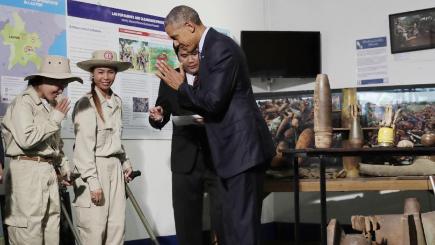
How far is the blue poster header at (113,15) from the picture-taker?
395 centimetres

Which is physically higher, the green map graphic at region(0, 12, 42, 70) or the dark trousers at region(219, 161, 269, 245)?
the green map graphic at region(0, 12, 42, 70)

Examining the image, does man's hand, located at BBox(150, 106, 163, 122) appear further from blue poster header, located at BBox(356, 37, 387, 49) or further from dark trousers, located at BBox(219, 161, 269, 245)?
blue poster header, located at BBox(356, 37, 387, 49)

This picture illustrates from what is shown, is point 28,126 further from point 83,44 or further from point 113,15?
point 113,15

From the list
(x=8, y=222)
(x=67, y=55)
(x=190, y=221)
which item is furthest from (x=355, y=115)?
(x=8, y=222)

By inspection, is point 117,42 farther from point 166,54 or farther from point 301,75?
point 301,75

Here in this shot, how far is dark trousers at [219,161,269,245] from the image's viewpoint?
240 centimetres

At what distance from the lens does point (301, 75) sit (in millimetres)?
5129

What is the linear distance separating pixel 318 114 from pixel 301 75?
1.79 m

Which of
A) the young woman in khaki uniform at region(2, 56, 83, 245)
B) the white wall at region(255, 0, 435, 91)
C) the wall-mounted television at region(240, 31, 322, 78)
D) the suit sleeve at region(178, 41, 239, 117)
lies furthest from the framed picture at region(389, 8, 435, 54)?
the young woman in khaki uniform at region(2, 56, 83, 245)

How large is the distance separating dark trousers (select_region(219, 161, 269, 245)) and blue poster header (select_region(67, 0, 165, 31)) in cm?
202

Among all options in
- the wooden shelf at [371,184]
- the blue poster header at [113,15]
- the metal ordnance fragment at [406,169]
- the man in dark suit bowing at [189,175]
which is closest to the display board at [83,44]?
the blue poster header at [113,15]

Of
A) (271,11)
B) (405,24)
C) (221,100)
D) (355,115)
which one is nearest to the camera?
(221,100)

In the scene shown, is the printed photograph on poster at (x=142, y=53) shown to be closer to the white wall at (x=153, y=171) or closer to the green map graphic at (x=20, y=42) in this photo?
the white wall at (x=153, y=171)

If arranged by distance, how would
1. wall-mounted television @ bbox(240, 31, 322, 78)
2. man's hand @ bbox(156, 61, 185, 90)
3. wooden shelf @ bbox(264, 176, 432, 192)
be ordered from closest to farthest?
man's hand @ bbox(156, 61, 185, 90) → wooden shelf @ bbox(264, 176, 432, 192) → wall-mounted television @ bbox(240, 31, 322, 78)
